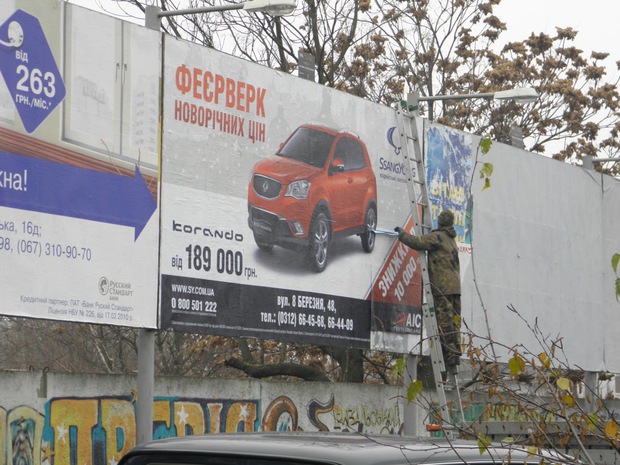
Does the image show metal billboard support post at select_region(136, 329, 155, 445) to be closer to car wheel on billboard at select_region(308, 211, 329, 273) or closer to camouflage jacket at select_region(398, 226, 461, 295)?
car wheel on billboard at select_region(308, 211, 329, 273)

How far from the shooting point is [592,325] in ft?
64.0

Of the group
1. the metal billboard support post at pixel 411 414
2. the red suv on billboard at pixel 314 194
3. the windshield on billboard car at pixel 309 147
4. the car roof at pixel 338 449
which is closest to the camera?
the car roof at pixel 338 449

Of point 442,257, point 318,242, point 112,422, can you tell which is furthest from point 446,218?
point 112,422

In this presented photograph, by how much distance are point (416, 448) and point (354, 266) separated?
33.0 feet

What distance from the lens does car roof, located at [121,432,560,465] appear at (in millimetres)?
4652

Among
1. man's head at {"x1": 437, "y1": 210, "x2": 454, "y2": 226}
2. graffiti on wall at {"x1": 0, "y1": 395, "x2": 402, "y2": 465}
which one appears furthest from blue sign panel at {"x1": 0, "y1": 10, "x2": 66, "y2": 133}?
man's head at {"x1": 437, "y1": 210, "x2": 454, "y2": 226}

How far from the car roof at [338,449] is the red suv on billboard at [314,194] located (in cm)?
843

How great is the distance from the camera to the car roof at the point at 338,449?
4652 millimetres

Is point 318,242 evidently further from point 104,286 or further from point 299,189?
point 104,286

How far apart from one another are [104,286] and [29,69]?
2.10 metres

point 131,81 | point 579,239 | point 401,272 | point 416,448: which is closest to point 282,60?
point 579,239

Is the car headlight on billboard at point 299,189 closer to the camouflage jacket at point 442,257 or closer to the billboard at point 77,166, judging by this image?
the camouflage jacket at point 442,257

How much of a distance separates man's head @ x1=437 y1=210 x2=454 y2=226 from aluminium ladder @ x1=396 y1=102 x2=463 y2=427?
0.44ft

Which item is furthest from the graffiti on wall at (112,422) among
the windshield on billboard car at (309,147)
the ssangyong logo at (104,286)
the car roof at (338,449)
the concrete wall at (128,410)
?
the car roof at (338,449)
